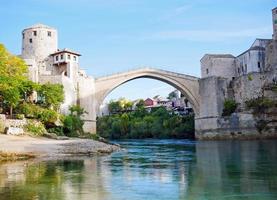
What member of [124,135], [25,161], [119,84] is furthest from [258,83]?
[25,161]

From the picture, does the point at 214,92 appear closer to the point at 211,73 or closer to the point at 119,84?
the point at 211,73

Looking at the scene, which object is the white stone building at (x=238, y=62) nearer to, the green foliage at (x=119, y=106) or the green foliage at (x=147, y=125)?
the green foliage at (x=147, y=125)

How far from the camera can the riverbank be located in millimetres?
20556

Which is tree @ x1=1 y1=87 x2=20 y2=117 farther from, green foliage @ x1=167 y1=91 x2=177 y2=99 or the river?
green foliage @ x1=167 y1=91 x2=177 y2=99

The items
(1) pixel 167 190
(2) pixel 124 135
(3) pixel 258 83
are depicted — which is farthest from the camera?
(2) pixel 124 135

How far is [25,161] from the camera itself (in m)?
19.2

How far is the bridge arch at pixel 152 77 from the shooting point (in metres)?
45.2

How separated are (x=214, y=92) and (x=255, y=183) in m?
36.8

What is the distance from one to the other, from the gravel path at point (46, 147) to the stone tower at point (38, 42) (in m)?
19.8

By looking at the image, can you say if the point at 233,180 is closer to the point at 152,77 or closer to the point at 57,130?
the point at 57,130

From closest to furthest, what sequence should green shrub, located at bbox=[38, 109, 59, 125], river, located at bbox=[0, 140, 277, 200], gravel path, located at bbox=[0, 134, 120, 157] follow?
river, located at bbox=[0, 140, 277, 200] < gravel path, located at bbox=[0, 134, 120, 157] < green shrub, located at bbox=[38, 109, 59, 125]

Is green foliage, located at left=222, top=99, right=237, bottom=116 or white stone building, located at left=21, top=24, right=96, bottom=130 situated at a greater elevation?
white stone building, located at left=21, top=24, right=96, bottom=130

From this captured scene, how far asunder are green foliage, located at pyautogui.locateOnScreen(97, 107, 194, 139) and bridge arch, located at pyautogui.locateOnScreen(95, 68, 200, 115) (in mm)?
4920

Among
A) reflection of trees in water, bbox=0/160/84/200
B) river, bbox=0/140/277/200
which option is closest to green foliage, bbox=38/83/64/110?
reflection of trees in water, bbox=0/160/84/200
